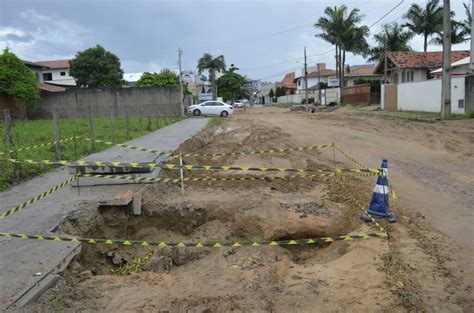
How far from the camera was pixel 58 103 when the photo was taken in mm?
40750

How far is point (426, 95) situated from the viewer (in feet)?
97.3

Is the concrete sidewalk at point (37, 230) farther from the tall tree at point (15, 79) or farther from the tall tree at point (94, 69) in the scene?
the tall tree at point (94, 69)

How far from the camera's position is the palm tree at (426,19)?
5188cm

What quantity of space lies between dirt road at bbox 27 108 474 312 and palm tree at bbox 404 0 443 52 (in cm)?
4721

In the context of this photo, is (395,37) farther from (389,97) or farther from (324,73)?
(324,73)

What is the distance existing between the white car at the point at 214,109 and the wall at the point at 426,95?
1397 cm

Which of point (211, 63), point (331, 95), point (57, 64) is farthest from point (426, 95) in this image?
point (57, 64)

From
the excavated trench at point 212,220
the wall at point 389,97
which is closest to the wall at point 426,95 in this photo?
the wall at point 389,97

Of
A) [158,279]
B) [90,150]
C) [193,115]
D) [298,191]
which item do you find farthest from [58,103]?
[158,279]

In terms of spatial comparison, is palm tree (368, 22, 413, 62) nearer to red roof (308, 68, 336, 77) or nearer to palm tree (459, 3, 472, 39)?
palm tree (459, 3, 472, 39)

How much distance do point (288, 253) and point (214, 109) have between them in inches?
1371

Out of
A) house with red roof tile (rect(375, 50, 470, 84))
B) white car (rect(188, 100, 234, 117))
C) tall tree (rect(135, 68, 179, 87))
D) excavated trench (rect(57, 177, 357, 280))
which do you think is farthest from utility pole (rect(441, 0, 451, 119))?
tall tree (rect(135, 68, 179, 87))

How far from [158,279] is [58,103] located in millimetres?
39551

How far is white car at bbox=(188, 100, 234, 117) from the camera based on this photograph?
1564 inches
